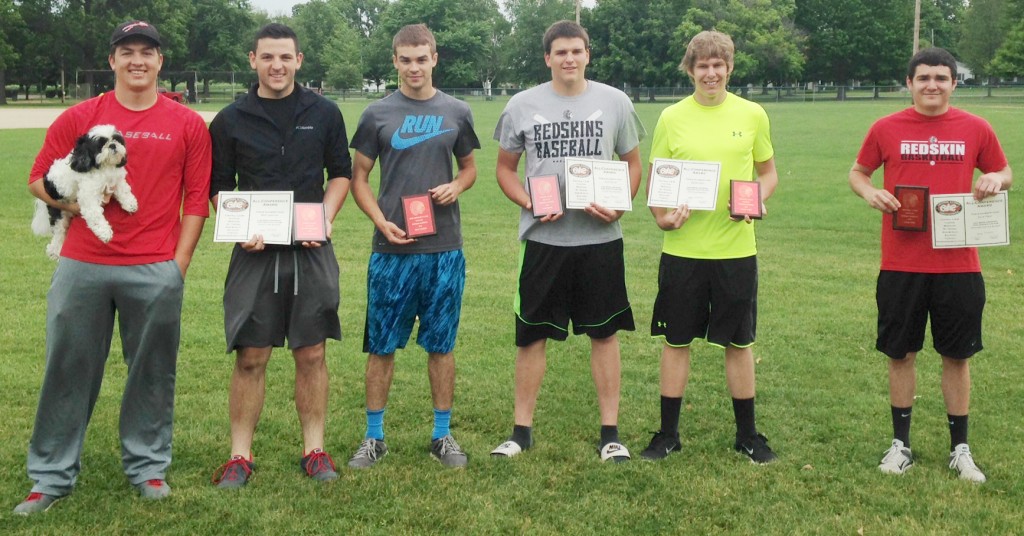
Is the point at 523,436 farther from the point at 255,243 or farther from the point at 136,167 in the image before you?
the point at 136,167

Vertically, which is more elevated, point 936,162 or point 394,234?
point 936,162

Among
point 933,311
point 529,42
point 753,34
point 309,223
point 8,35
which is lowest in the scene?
point 933,311

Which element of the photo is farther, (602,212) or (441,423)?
(441,423)

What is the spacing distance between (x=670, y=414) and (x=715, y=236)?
3.23 feet

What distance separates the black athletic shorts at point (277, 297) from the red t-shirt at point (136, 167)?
0.40m

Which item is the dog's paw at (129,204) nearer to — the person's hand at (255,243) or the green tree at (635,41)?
the person's hand at (255,243)

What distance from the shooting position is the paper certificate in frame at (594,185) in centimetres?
482

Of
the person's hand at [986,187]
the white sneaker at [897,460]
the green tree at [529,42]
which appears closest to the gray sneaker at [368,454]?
the white sneaker at [897,460]

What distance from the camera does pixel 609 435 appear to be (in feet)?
16.7

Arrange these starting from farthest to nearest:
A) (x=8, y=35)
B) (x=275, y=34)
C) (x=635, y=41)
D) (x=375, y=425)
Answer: (x=635, y=41)
(x=8, y=35)
(x=375, y=425)
(x=275, y=34)

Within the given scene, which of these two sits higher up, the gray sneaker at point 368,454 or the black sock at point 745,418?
the black sock at point 745,418

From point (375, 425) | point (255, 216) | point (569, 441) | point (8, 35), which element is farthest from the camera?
point (8, 35)

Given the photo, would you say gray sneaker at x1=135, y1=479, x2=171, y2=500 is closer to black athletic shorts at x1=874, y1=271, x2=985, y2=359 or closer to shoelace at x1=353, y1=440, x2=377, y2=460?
shoelace at x1=353, y1=440, x2=377, y2=460

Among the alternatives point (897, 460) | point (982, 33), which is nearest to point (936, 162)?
point (897, 460)
